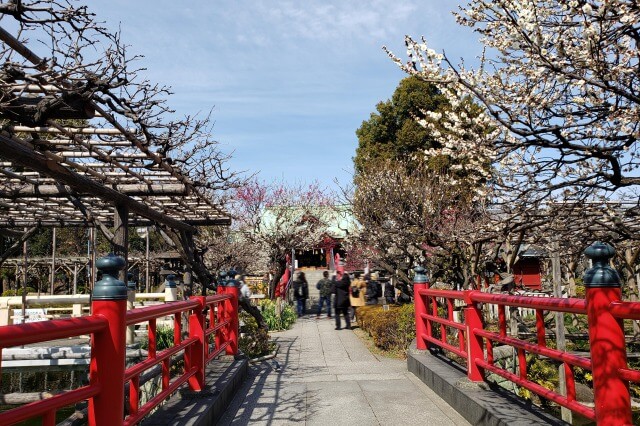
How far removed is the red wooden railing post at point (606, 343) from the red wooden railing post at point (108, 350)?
271 cm

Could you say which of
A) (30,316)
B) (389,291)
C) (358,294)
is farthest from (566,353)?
(389,291)

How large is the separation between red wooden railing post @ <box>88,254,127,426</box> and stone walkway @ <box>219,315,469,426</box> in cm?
267

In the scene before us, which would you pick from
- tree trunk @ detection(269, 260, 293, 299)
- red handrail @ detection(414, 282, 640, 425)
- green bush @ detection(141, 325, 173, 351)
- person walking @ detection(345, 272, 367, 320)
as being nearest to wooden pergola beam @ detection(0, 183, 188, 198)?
red handrail @ detection(414, 282, 640, 425)

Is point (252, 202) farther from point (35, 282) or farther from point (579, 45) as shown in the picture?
point (579, 45)

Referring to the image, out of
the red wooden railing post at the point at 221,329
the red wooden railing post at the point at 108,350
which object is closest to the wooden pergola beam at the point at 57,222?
the red wooden railing post at the point at 221,329

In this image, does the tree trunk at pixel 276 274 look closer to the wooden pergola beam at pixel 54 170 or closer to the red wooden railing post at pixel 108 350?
the wooden pergola beam at pixel 54 170

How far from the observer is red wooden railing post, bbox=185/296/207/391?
5.38m

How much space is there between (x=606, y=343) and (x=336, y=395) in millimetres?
4132

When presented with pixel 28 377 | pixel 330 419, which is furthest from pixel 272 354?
pixel 28 377

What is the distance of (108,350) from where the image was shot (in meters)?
2.95

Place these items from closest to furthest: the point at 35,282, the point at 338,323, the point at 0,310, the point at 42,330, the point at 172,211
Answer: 1. the point at 42,330
2. the point at 172,211
3. the point at 0,310
4. the point at 338,323
5. the point at 35,282

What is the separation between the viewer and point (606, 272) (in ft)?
9.93

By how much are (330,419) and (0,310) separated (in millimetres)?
11600

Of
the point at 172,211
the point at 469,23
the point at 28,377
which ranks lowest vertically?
the point at 28,377
